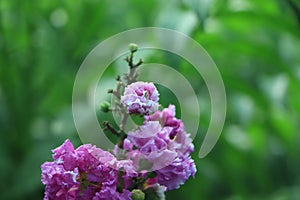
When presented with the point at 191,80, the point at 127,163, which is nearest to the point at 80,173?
the point at 127,163

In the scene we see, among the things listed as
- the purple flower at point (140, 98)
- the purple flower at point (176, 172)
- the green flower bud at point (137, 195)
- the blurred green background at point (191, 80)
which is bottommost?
the green flower bud at point (137, 195)

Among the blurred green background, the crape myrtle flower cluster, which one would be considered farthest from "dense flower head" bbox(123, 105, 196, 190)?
the blurred green background

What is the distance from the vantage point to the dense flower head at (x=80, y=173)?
2.32 feet

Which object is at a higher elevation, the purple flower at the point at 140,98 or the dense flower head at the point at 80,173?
the purple flower at the point at 140,98

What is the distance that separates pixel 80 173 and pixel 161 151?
0.09 meters

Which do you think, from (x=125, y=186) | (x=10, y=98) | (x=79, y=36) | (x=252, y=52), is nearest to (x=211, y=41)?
(x=252, y=52)

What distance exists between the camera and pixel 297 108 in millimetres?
1615

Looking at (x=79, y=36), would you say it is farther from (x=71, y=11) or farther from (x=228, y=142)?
(x=228, y=142)

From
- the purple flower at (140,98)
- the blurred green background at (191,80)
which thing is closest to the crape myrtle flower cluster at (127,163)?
the purple flower at (140,98)

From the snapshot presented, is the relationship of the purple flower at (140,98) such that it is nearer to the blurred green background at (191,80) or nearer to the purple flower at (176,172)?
the purple flower at (176,172)

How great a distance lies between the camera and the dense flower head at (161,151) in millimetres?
730

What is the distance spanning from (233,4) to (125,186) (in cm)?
106

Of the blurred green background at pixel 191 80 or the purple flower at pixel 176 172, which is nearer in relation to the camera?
the purple flower at pixel 176 172

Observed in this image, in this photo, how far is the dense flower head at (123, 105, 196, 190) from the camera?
73 cm
